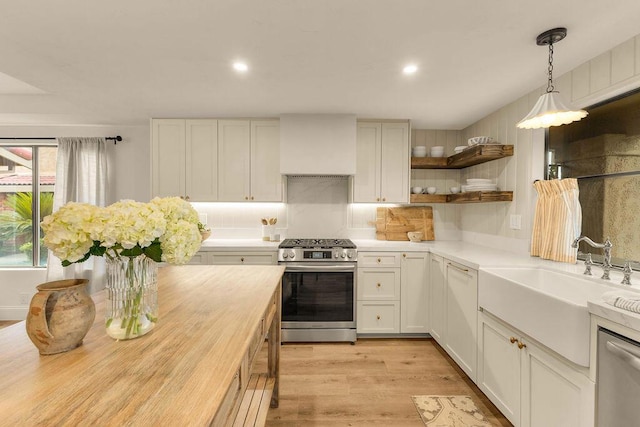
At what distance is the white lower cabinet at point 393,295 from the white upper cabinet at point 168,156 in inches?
87.6

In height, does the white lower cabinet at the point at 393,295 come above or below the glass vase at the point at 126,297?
below

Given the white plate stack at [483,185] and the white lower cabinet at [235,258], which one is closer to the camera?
the white plate stack at [483,185]

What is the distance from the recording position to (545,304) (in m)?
1.45

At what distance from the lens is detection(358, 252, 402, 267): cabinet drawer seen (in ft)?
10.1

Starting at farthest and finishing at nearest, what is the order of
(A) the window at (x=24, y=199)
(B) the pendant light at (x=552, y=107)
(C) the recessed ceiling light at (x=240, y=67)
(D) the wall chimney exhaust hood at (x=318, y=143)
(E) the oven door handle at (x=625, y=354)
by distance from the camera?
(A) the window at (x=24, y=199) → (D) the wall chimney exhaust hood at (x=318, y=143) → (C) the recessed ceiling light at (x=240, y=67) → (B) the pendant light at (x=552, y=107) → (E) the oven door handle at (x=625, y=354)

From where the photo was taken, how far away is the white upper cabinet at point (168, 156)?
3.31m

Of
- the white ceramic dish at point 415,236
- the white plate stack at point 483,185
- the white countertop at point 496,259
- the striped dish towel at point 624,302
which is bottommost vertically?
the white countertop at point 496,259

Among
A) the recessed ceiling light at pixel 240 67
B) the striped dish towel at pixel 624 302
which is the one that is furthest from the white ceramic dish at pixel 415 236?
the recessed ceiling light at pixel 240 67

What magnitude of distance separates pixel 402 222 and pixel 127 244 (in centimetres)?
317

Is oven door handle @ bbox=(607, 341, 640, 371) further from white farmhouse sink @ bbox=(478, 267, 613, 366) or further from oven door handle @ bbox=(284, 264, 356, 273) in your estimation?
oven door handle @ bbox=(284, 264, 356, 273)

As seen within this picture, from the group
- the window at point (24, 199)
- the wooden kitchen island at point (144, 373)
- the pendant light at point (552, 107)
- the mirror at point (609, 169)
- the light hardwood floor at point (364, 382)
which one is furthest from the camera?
the window at point (24, 199)

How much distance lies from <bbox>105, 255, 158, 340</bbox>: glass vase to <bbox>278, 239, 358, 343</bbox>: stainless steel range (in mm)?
2028

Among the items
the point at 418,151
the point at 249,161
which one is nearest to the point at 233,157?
the point at 249,161

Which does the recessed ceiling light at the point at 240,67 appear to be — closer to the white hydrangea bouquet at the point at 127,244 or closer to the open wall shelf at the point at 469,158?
the white hydrangea bouquet at the point at 127,244
